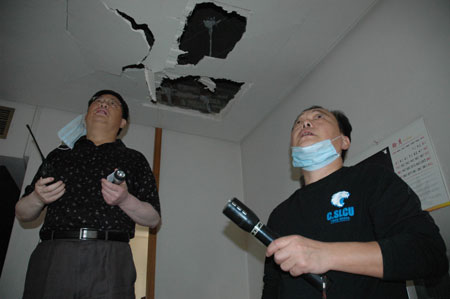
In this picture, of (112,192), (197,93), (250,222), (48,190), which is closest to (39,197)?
(48,190)

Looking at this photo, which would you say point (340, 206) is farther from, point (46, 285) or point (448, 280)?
point (46, 285)

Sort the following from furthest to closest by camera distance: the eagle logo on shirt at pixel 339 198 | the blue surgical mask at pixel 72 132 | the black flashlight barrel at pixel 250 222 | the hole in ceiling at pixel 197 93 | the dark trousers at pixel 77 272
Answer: the hole in ceiling at pixel 197 93 < the blue surgical mask at pixel 72 132 < the dark trousers at pixel 77 272 < the eagle logo on shirt at pixel 339 198 < the black flashlight barrel at pixel 250 222

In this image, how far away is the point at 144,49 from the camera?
6.86ft

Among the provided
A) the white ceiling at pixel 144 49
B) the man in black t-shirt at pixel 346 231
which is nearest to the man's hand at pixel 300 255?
the man in black t-shirt at pixel 346 231

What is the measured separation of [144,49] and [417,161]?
67.5 inches

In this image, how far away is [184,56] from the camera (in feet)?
7.14

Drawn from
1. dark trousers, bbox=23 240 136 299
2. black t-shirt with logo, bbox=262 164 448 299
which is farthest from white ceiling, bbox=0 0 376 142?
dark trousers, bbox=23 240 136 299

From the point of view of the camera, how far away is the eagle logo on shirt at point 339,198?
1.02 metres

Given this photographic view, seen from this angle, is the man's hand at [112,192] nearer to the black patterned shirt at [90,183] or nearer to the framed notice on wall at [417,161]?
the black patterned shirt at [90,183]

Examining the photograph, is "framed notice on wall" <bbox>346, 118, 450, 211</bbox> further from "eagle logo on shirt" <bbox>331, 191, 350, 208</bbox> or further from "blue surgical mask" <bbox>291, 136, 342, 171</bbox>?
"eagle logo on shirt" <bbox>331, 191, 350, 208</bbox>

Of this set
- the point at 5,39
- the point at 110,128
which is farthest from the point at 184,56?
the point at 5,39

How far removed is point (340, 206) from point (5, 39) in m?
2.22

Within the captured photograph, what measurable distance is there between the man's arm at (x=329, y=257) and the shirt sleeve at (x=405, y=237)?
28 mm

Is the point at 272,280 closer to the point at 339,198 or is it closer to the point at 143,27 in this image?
the point at 339,198
